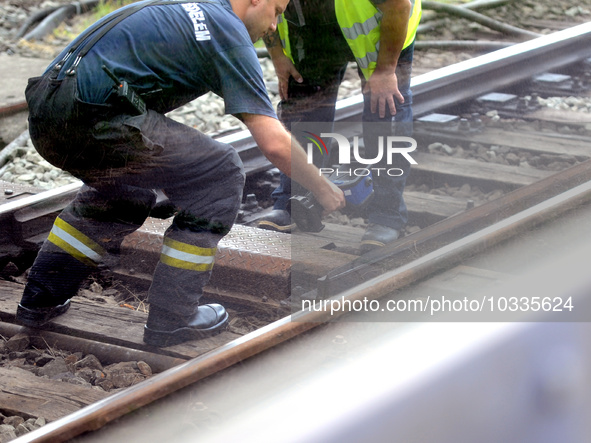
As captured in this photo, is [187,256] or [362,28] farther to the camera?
[362,28]

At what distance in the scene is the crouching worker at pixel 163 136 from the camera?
1.56 m

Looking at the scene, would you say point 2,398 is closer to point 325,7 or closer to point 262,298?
point 262,298

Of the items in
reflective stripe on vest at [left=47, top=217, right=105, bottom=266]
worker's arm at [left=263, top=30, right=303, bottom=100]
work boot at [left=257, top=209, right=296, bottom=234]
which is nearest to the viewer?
reflective stripe on vest at [left=47, top=217, right=105, bottom=266]

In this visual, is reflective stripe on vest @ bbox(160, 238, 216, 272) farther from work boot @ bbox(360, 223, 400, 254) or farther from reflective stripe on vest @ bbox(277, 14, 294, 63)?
reflective stripe on vest @ bbox(277, 14, 294, 63)

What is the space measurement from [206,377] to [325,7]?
140cm

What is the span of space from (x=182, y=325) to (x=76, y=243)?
348 millimetres

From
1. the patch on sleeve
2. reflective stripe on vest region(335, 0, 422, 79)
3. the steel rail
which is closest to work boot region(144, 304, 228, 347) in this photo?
the steel rail

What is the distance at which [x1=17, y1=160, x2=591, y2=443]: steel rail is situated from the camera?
996 mm

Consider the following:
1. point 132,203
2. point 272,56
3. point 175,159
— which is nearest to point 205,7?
point 175,159

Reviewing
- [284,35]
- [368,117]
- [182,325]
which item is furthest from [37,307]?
[368,117]

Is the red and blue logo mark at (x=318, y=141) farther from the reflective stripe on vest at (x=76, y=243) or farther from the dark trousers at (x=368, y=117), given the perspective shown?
the reflective stripe on vest at (x=76, y=243)

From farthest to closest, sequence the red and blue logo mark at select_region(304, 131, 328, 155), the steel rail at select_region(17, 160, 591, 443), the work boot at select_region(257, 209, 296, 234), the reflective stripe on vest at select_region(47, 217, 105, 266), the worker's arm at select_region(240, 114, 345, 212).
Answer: the work boot at select_region(257, 209, 296, 234)
the red and blue logo mark at select_region(304, 131, 328, 155)
the reflective stripe on vest at select_region(47, 217, 105, 266)
the worker's arm at select_region(240, 114, 345, 212)
the steel rail at select_region(17, 160, 591, 443)

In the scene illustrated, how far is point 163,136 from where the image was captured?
1.56 metres

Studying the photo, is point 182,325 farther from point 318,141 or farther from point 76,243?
point 318,141
